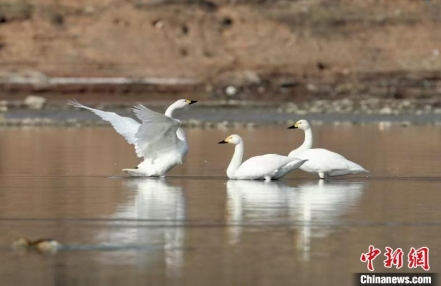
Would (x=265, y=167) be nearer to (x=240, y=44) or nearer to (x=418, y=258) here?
(x=418, y=258)

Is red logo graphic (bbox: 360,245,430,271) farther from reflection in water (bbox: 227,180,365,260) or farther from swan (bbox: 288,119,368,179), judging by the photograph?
swan (bbox: 288,119,368,179)

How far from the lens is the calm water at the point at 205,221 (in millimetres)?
9961

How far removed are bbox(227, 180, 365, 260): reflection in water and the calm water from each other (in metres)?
0.01

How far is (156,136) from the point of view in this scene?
17266mm

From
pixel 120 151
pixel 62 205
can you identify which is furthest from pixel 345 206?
pixel 120 151

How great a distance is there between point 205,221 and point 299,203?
5.71ft

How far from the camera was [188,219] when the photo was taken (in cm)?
1266

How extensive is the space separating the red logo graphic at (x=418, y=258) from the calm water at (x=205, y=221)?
81 millimetres

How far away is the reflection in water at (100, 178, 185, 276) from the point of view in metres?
10.5

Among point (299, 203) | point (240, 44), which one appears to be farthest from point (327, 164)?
point (240, 44)

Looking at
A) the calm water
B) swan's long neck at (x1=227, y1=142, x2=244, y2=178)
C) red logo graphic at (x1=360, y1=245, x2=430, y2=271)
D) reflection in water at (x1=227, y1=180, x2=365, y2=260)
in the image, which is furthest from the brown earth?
red logo graphic at (x1=360, y1=245, x2=430, y2=271)

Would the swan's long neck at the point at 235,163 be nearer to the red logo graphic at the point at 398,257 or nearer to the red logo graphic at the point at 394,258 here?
the red logo graphic at the point at 398,257

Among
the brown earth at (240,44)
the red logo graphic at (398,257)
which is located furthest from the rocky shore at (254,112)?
the red logo graphic at (398,257)

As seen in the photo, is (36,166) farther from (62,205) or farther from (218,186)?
(62,205)
